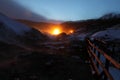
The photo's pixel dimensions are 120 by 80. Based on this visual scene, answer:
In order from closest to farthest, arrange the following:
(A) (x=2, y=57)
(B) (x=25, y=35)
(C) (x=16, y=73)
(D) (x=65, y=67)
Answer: (C) (x=16, y=73), (D) (x=65, y=67), (A) (x=2, y=57), (B) (x=25, y=35)

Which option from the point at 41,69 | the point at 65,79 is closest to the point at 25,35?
the point at 41,69

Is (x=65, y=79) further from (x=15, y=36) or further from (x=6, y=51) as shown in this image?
(x=15, y=36)

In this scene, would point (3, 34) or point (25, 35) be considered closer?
point (3, 34)

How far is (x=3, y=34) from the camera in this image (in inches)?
1132

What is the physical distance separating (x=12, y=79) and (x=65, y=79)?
2.40 meters

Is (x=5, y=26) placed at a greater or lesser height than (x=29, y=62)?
greater

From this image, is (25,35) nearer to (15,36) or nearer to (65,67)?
(15,36)

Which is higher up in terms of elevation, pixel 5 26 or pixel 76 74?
pixel 5 26

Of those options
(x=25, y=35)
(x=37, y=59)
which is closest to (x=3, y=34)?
(x=25, y=35)

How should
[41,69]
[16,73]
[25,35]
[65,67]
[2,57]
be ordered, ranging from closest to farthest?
[16,73] < [41,69] < [65,67] < [2,57] < [25,35]

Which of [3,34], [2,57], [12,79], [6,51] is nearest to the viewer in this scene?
[12,79]

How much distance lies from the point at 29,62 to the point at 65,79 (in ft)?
15.0

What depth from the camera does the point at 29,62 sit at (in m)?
15.1

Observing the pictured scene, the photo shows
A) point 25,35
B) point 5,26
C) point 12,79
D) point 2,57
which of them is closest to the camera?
point 12,79
